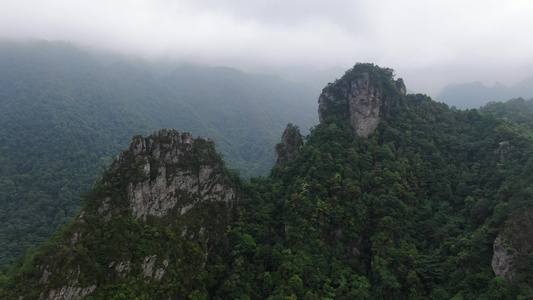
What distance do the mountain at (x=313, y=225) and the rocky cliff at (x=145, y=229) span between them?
14 centimetres

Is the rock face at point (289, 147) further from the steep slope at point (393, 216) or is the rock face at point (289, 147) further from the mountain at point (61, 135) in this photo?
the mountain at point (61, 135)

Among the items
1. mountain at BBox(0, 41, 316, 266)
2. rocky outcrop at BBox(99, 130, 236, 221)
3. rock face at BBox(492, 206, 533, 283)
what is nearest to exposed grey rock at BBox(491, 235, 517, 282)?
rock face at BBox(492, 206, 533, 283)

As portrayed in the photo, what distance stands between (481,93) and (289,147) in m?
172

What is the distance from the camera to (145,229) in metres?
37.3

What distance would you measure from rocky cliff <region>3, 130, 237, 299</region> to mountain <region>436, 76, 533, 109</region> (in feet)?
558

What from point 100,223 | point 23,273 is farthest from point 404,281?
point 23,273

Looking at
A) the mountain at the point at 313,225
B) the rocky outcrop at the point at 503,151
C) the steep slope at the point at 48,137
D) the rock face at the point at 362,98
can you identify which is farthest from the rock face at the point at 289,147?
the steep slope at the point at 48,137

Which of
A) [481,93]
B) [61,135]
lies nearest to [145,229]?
[61,135]

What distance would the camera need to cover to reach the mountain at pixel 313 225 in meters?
32.3

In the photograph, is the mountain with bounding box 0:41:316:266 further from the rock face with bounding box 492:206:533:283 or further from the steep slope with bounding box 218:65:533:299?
the rock face with bounding box 492:206:533:283

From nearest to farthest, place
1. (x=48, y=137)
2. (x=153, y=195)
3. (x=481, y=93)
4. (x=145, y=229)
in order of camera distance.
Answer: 1. (x=145, y=229)
2. (x=153, y=195)
3. (x=48, y=137)
4. (x=481, y=93)

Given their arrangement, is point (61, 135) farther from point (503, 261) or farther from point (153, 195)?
point (503, 261)

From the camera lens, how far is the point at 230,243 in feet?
137

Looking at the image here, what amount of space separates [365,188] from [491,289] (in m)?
19.4
